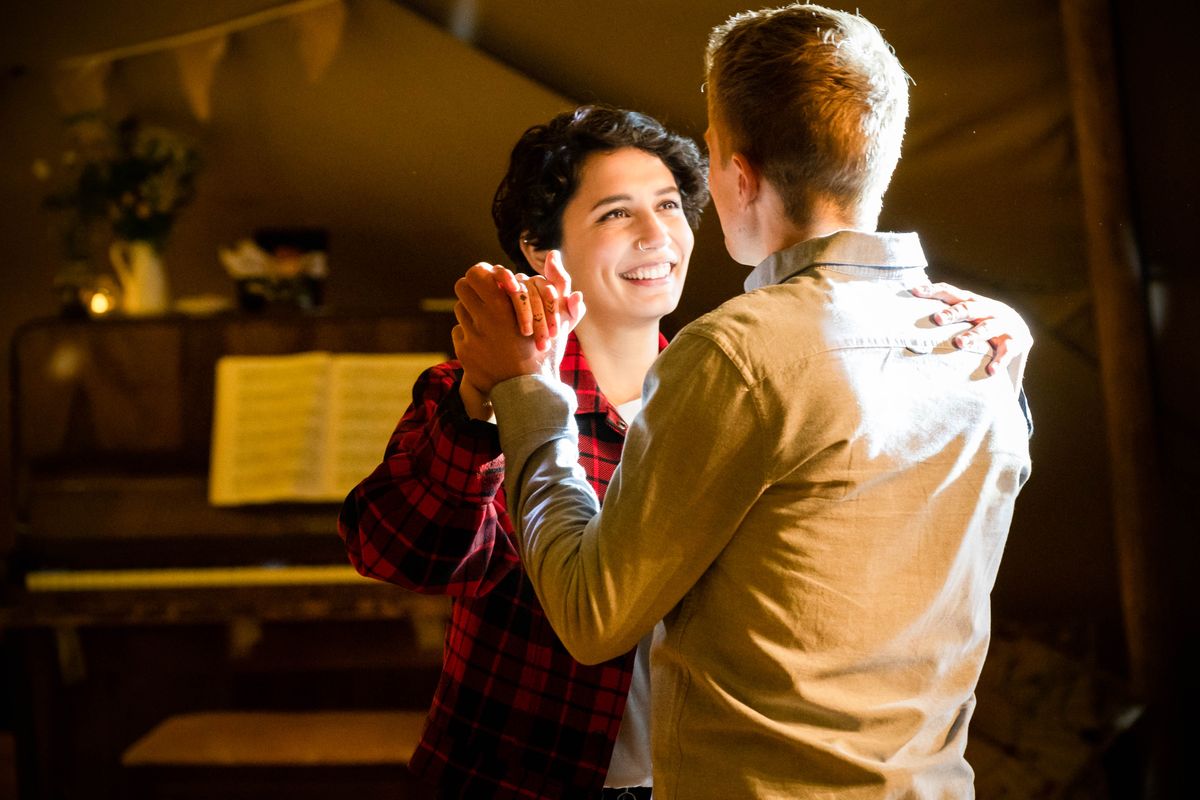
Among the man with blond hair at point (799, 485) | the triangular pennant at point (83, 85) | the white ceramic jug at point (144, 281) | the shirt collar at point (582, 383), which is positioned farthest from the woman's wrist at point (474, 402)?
the triangular pennant at point (83, 85)

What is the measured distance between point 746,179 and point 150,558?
2.33m

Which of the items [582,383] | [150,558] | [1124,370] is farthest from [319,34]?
[1124,370]

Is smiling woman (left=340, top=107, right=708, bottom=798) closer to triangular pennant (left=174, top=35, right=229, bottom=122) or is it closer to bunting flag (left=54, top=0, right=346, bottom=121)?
bunting flag (left=54, top=0, right=346, bottom=121)

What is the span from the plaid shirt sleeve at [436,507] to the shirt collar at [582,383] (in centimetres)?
16

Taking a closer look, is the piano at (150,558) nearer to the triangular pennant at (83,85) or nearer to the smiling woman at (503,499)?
the triangular pennant at (83,85)

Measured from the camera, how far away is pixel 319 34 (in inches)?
123

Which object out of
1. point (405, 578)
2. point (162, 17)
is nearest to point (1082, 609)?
point (405, 578)

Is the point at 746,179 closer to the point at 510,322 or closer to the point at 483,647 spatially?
the point at 510,322

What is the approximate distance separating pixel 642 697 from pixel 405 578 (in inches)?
12.2

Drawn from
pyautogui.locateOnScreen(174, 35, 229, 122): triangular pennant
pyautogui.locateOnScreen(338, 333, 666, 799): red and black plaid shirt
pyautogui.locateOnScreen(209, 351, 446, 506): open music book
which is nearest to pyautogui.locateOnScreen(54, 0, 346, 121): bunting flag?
pyautogui.locateOnScreen(174, 35, 229, 122): triangular pennant

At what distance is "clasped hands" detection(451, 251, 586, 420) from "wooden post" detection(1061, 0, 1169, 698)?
1.70m

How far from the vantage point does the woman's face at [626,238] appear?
1474 mm

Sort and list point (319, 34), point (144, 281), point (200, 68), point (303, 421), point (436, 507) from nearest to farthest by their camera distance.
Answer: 1. point (436, 507)
2. point (303, 421)
3. point (319, 34)
4. point (144, 281)
5. point (200, 68)

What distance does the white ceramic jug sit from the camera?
127 inches
